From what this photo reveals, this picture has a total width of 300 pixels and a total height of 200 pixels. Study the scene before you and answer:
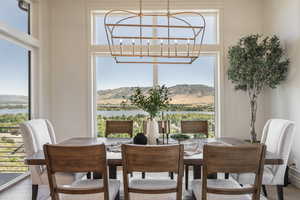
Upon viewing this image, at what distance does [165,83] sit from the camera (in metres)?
4.55

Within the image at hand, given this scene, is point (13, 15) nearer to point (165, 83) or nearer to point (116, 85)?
point (116, 85)

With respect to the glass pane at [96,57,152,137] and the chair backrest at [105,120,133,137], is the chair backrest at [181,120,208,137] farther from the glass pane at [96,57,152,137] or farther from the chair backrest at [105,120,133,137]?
the glass pane at [96,57,152,137]

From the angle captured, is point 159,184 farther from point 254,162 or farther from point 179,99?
point 179,99

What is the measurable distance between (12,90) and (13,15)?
3.67 ft

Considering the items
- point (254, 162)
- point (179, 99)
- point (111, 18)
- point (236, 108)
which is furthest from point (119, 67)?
point (254, 162)

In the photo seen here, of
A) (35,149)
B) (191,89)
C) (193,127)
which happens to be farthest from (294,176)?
(35,149)

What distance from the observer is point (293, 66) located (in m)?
3.44

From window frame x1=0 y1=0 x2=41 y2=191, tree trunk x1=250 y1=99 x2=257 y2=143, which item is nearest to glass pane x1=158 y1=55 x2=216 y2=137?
tree trunk x1=250 y1=99 x2=257 y2=143

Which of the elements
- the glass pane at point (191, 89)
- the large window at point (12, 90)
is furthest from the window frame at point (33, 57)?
the glass pane at point (191, 89)

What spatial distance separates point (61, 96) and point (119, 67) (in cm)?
122

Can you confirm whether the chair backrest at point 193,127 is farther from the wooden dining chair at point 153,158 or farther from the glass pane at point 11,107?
the glass pane at point 11,107

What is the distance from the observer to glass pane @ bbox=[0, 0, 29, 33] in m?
3.24

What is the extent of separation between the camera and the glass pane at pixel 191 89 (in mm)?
4531

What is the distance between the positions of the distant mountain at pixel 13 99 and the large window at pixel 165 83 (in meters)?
1.30
